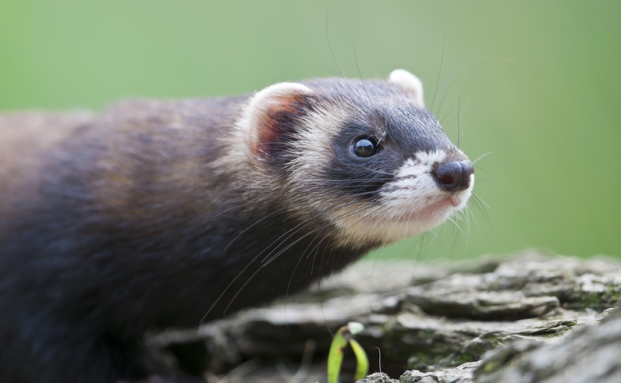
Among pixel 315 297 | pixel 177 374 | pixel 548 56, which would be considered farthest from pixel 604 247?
pixel 177 374

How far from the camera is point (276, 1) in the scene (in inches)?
288

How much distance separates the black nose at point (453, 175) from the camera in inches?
105

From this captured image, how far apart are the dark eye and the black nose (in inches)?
13.7

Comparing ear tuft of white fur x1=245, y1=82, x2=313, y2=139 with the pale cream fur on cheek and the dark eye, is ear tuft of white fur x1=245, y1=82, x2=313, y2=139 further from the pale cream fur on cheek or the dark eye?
the pale cream fur on cheek

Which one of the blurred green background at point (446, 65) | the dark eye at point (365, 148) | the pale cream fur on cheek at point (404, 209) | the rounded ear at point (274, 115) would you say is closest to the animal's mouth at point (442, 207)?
the pale cream fur on cheek at point (404, 209)

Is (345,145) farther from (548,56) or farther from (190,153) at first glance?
(548,56)

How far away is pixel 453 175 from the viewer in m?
2.67

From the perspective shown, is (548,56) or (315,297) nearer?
(315,297)

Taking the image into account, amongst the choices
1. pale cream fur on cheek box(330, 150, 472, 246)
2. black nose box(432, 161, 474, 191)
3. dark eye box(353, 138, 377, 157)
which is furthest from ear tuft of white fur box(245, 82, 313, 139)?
black nose box(432, 161, 474, 191)

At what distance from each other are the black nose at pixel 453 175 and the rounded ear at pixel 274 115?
2.81 feet

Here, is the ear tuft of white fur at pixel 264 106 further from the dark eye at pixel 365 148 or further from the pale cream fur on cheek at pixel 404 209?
the pale cream fur on cheek at pixel 404 209

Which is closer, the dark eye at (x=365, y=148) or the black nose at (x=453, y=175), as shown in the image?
the black nose at (x=453, y=175)

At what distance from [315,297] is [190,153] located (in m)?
1.60

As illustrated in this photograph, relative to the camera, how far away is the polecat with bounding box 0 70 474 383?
2908 millimetres
